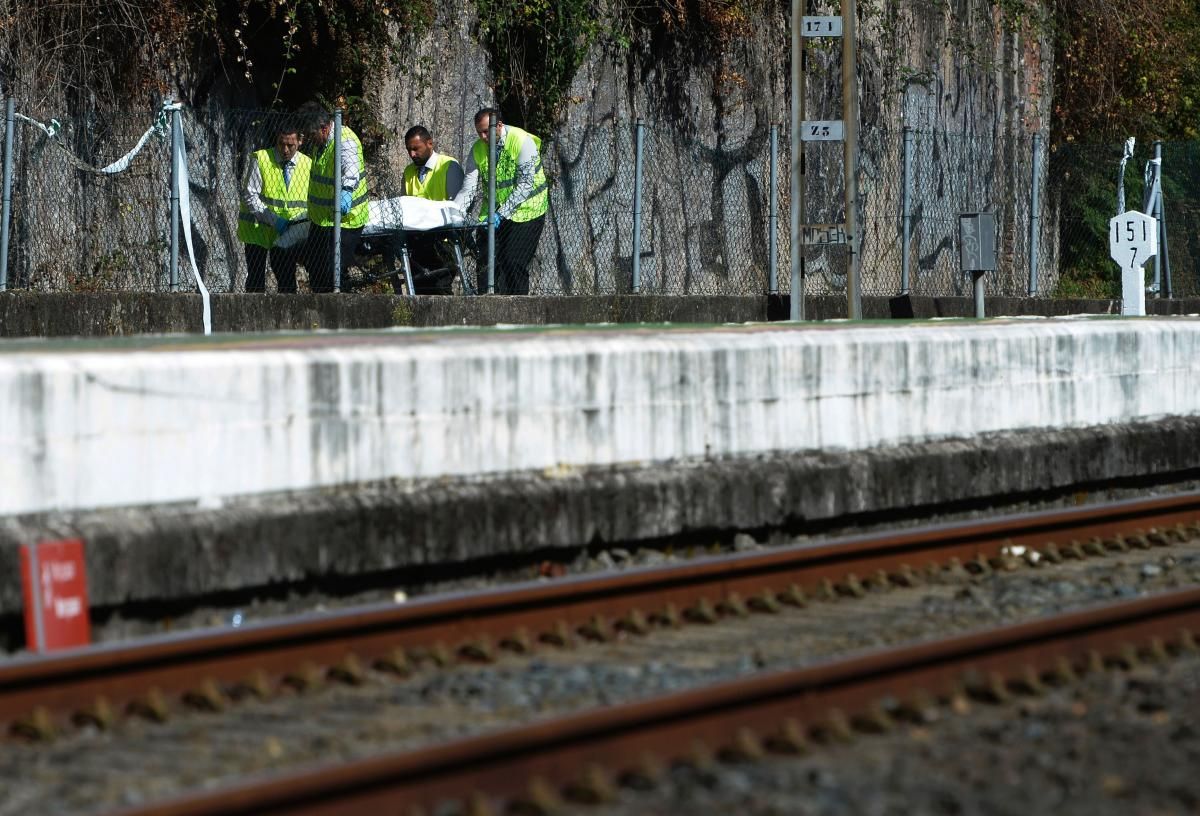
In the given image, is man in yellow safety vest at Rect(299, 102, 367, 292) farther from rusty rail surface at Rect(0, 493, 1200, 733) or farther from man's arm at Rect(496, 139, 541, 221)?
rusty rail surface at Rect(0, 493, 1200, 733)

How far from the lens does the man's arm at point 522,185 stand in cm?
1614

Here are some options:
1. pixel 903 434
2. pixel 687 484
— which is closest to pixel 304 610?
pixel 687 484

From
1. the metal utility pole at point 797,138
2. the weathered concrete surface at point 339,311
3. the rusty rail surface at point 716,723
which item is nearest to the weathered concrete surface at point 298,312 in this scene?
the weathered concrete surface at point 339,311

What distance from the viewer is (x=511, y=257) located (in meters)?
16.2

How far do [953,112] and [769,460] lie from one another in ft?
57.1

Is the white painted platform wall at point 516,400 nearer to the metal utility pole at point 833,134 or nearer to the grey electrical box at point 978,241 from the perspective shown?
the metal utility pole at point 833,134

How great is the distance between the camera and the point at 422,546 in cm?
767

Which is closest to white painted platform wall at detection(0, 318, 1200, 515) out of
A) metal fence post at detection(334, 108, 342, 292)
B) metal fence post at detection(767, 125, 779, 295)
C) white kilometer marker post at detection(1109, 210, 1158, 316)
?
metal fence post at detection(334, 108, 342, 292)

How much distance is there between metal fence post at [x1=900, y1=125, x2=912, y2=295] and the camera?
1916 cm

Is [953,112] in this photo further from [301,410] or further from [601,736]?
[601,736]

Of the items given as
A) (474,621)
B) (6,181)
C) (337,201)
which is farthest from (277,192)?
(474,621)

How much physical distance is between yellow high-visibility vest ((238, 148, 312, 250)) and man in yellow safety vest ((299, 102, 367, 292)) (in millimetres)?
69

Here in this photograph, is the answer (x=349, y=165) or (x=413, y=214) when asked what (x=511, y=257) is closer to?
(x=413, y=214)

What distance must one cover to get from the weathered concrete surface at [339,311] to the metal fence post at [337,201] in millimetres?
355
